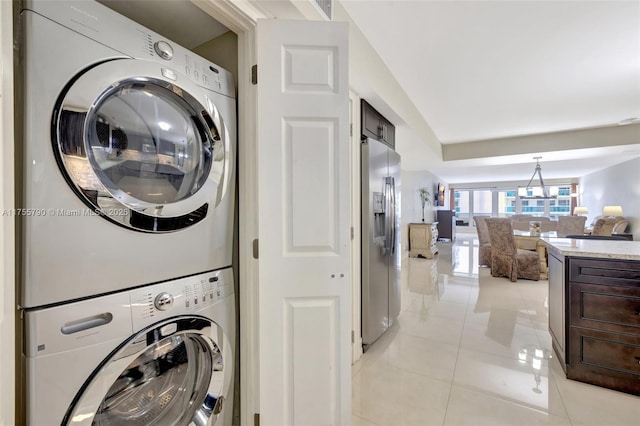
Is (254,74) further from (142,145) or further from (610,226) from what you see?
(610,226)

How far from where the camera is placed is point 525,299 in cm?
353

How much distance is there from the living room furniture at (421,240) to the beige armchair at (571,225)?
2.97m

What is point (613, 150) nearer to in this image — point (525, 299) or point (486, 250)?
point (486, 250)

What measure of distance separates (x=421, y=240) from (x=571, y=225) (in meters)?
3.54

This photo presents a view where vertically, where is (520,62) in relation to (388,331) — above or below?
above

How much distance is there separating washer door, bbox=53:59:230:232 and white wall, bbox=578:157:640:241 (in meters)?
8.64

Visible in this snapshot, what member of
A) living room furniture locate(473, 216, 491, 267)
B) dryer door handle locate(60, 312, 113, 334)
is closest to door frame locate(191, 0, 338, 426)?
dryer door handle locate(60, 312, 113, 334)

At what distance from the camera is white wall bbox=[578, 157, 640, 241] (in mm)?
5878

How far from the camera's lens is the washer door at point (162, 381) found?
2.79 feet

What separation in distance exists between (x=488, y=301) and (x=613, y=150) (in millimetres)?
4189

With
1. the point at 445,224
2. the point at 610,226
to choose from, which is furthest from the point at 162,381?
the point at 445,224

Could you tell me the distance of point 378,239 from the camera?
236cm

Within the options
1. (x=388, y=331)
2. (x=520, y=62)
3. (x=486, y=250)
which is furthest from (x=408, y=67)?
(x=486, y=250)

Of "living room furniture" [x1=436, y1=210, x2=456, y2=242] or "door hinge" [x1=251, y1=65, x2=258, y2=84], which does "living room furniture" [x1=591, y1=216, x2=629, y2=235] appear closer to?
"living room furniture" [x1=436, y1=210, x2=456, y2=242]
